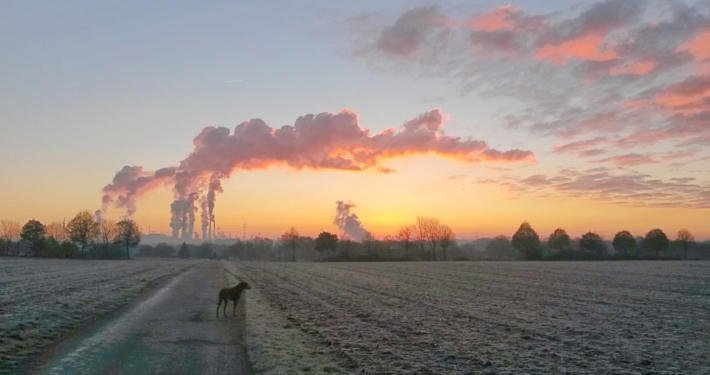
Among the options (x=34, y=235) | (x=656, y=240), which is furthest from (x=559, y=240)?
(x=34, y=235)

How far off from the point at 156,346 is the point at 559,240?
16942cm

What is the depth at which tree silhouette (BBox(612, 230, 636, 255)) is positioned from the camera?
516ft

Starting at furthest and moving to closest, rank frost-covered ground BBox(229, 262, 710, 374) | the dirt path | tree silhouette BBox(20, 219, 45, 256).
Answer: tree silhouette BBox(20, 219, 45, 256), frost-covered ground BBox(229, 262, 710, 374), the dirt path

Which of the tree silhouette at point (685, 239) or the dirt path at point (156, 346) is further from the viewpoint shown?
the tree silhouette at point (685, 239)

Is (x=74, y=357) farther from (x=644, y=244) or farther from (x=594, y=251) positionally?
(x=644, y=244)

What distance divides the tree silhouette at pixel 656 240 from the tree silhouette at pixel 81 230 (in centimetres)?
18619

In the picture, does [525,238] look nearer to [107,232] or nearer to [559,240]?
[559,240]

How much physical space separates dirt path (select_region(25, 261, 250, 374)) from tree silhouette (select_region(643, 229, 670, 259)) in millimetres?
167174

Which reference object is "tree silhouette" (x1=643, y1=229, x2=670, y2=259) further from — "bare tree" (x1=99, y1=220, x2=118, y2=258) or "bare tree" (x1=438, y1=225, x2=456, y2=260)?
"bare tree" (x1=99, y1=220, x2=118, y2=258)

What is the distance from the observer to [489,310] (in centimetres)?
2314

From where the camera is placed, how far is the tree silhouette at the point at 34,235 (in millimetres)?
152875

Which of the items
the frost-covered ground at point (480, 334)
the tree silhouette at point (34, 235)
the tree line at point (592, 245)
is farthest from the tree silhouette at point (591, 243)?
the tree silhouette at point (34, 235)

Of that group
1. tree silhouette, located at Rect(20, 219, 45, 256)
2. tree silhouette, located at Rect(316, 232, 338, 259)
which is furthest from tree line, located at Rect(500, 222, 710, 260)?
tree silhouette, located at Rect(20, 219, 45, 256)

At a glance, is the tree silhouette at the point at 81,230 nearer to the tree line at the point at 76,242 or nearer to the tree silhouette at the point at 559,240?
the tree line at the point at 76,242
